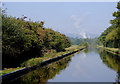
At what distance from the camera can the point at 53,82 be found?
1248 centimetres

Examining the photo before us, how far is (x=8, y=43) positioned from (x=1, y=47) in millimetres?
948

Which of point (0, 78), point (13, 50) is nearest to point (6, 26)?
point (13, 50)

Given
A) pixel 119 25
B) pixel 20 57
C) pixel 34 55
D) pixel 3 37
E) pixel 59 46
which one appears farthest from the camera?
pixel 59 46

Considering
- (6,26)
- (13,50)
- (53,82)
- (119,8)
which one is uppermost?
(119,8)

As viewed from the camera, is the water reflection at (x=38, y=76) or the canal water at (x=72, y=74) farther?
the canal water at (x=72, y=74)

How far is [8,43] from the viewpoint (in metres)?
17.9

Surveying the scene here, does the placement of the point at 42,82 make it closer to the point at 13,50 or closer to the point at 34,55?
the point at 13,50

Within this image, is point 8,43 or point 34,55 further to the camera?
point 34,55

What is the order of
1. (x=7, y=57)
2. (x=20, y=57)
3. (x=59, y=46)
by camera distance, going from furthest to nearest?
1. (x=59, y=46)
2. (x=20, y=57)
3. (x=7, y=57)

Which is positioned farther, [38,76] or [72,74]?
[72,74]

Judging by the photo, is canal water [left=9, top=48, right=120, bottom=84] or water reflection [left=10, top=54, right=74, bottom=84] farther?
canal water [left=9, top=48, right=120, bottom=84]

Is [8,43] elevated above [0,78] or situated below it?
above

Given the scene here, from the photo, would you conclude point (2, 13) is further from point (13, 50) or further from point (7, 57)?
point (7, 57)

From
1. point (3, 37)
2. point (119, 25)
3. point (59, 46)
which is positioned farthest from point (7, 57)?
point (119, 25)
